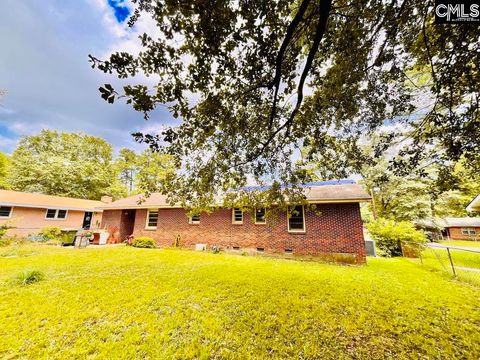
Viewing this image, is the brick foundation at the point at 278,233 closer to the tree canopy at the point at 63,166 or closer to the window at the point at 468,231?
the tree canopy at the point at 63,166

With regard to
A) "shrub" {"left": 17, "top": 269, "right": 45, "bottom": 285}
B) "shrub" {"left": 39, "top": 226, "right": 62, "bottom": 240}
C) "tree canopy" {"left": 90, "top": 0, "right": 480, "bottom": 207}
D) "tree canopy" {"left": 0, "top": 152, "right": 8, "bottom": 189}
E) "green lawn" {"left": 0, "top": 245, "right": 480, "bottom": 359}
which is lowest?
"green lawn" {"left": 0, "top": 245, "right": 480, "bottom": 359}

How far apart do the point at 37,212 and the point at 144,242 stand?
12862 millimetres

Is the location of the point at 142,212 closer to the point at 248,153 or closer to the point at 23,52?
A: the point at 23,52

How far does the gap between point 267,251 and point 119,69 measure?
11252 mm

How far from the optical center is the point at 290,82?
4297 mm

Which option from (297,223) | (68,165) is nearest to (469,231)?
(297,223)

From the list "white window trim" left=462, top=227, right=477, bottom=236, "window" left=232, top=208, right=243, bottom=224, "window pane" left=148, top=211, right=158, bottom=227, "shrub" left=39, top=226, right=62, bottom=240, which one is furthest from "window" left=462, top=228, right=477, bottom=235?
"shrub" left=39, top=226, right=62, bottom=240

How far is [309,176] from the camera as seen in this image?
5152mm

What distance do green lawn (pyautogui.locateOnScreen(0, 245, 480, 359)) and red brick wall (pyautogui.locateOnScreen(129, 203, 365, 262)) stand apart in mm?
2847

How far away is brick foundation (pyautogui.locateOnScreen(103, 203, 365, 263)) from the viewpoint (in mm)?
10156

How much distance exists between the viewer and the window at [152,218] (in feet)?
52.2

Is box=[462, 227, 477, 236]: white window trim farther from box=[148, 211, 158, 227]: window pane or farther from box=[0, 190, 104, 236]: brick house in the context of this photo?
box=[0, 190, 104, 236]: brick house

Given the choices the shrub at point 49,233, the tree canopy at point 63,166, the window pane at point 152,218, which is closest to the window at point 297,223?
the window pane at point 152,218

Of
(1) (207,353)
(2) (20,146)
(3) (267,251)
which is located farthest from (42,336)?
(2) (20,146)
